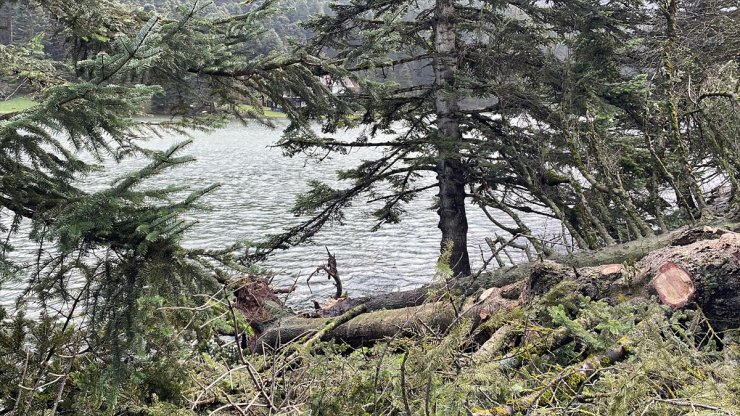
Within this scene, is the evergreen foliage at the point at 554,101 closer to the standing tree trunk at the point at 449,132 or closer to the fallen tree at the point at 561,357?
the standing tree trunk at the point at 449,132

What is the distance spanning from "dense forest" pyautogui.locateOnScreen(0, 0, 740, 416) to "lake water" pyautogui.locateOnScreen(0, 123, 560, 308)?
1.94 m

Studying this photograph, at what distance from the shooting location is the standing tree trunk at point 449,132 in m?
8.62

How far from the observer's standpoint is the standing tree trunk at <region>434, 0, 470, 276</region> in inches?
339


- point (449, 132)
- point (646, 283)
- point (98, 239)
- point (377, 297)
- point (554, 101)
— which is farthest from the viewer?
point (449, 132)

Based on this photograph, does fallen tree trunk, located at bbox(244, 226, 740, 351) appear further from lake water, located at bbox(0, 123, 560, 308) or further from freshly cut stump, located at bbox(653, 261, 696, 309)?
lake water, located at bbox(0, 123, 560, 308)

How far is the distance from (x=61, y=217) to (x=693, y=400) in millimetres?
3009

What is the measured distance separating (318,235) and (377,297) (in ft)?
28.2

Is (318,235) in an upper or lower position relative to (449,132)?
lower

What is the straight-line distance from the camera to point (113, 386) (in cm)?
267

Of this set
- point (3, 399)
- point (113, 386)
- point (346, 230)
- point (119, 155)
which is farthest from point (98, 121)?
point (346, 230)

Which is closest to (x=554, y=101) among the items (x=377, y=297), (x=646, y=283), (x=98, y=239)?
(x=377, y=297)

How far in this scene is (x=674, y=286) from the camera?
347 cm

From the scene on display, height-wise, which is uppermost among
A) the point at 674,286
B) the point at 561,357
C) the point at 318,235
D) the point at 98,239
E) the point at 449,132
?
the point at 449,132

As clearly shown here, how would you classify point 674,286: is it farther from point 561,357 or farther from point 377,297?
point 377,297
